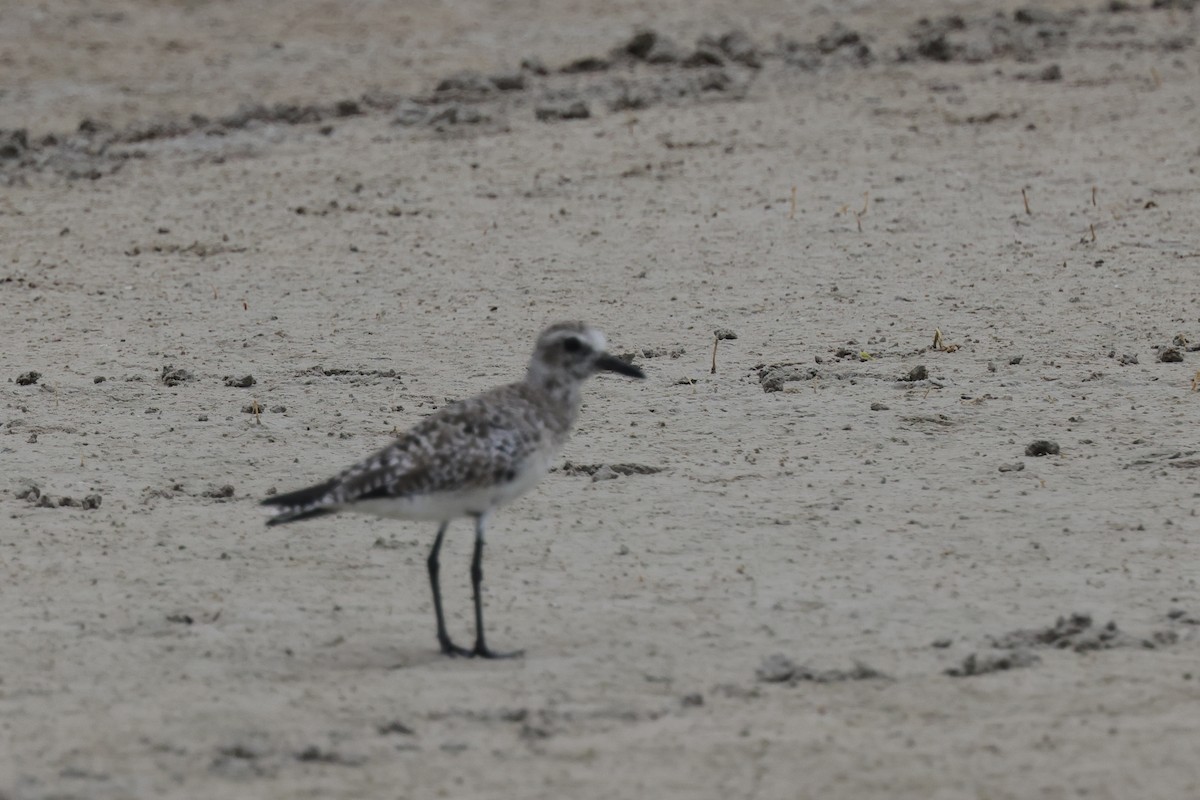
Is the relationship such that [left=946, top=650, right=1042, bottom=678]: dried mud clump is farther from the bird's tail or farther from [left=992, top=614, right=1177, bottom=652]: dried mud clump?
the bird's tail

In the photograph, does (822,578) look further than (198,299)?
No

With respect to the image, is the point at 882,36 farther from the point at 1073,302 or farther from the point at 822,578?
the point at 822,578

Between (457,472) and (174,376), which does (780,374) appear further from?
(457,472)

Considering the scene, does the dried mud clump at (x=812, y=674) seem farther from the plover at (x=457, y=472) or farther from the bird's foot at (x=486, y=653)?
the plover at (x=457, y=472)

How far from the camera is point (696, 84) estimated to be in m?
15.0

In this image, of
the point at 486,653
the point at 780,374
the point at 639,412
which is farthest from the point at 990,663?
the point at 780,374

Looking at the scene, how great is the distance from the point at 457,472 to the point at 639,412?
2.85 m

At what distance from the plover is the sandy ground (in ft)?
1.54

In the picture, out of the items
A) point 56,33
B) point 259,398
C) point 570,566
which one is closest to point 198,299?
point 259,398

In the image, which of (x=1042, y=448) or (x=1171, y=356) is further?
(x=1171, y=356)

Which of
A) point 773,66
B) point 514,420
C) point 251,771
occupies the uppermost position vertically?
point 773,66

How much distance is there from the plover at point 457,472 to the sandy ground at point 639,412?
468mm

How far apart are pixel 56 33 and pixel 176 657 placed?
13290 mm

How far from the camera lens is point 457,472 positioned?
6.13 meters
